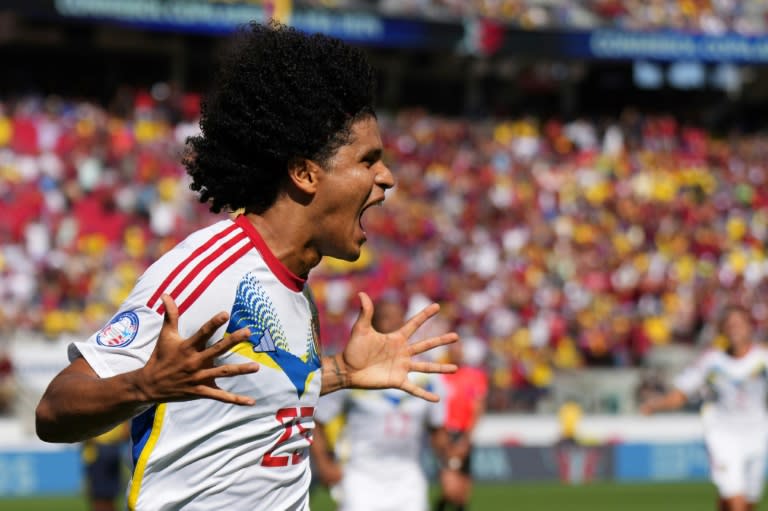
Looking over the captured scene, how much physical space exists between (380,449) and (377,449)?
0.02m

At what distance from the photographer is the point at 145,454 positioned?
370cm

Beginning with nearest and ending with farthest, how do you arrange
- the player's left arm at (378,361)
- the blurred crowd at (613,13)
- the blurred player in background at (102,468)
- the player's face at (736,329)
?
the player's left arm at (378,361) → the blurred player in background at (102,468) → the player's face at (736,329) → the blurred crowd at (613,13)

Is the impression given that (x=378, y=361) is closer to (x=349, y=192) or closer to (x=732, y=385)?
(x=349, y=192)

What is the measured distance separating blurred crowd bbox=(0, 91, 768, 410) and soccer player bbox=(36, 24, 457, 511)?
14.5 meters

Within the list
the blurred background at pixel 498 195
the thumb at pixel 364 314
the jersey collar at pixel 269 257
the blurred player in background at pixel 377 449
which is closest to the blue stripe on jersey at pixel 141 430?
the jersey collar at pixel 269 257

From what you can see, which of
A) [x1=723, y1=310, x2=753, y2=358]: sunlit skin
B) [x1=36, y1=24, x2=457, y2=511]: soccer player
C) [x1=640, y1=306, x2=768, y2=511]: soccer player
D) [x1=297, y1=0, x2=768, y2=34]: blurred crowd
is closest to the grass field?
[x1=640, y1=306, x2=768, y2=511]: soccer player

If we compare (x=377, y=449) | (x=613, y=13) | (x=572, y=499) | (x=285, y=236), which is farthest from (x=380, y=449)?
(x=613, y=13)

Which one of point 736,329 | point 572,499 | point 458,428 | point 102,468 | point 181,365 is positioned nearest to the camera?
point 181,365

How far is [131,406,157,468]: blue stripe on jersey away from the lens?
146 inches

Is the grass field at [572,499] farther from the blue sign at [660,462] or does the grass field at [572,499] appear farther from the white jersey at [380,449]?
the white jersey at [380,449]

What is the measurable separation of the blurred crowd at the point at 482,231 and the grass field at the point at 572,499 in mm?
1480

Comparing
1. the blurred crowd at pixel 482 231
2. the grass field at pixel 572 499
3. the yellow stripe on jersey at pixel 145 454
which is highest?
the blurred crowd at pixel 482 231

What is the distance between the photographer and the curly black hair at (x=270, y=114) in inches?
158

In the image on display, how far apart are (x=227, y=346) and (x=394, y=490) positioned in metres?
6.43
